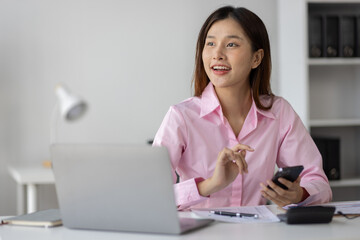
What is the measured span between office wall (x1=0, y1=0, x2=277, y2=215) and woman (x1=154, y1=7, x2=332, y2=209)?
5.25 ft

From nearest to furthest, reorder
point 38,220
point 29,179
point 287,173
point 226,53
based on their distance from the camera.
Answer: point 38,220
point 287,173
point 226,53
point 29,179

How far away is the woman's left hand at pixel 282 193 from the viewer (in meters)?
1.73

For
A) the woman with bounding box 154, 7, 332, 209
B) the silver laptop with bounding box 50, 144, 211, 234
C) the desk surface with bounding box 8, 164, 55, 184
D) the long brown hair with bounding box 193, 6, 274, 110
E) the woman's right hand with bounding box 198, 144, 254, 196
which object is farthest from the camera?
the desk surface with bounding box 8, 164, 55, 184

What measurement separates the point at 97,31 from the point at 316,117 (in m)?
1.57

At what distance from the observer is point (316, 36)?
3.65 m

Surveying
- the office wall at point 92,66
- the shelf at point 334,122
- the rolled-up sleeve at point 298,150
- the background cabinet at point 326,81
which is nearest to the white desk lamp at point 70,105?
the rolled-up sleeve at point 298,150

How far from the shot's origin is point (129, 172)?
1.41 meters

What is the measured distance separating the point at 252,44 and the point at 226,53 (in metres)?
0.12

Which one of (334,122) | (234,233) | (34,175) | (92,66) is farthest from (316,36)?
(234,233)

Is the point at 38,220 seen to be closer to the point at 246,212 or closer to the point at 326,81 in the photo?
the point at 246,212

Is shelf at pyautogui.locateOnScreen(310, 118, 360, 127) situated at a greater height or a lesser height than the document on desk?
greater

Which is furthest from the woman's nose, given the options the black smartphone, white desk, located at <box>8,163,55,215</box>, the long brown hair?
white desk, located at <box>8,163,55,215</box>

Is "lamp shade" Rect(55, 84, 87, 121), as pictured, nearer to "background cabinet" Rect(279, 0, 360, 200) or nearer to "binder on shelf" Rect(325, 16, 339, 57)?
"background cabinet" Rect(279, 0, 360, 200)

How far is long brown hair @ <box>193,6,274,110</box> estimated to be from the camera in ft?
7.08
